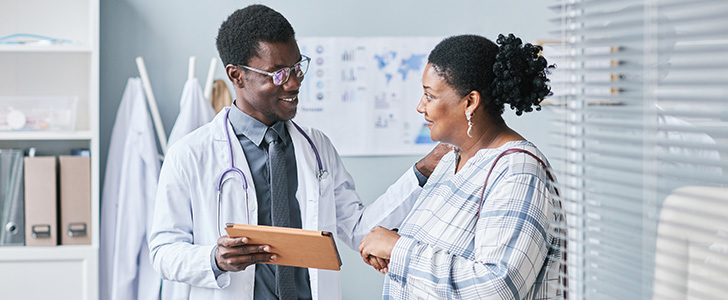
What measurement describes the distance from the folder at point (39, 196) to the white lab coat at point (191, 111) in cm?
48

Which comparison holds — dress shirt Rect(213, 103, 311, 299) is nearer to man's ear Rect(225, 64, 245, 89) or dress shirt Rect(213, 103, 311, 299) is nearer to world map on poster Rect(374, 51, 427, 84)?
man's ear Rect(225, 64, 245, 89)

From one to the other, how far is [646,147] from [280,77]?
107cm

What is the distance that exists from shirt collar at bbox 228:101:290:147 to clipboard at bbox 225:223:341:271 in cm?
34

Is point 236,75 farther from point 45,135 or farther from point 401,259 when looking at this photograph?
point 45,135

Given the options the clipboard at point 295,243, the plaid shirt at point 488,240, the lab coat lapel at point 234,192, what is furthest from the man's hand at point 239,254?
the plaid shirt at point 488,240

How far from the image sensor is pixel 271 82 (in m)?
1.73

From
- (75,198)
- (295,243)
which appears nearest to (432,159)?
(295,243)

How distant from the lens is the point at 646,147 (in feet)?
2.76

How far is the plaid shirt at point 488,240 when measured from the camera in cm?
119

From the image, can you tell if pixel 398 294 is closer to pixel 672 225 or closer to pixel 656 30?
pixel 672 225

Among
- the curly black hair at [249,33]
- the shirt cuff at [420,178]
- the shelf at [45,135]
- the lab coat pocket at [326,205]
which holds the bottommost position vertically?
the lab coat pocket at [326,205]

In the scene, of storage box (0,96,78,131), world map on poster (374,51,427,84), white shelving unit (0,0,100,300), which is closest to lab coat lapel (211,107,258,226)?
white shelving unit (0,0,100,300)

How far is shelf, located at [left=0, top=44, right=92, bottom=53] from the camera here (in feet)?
8.80

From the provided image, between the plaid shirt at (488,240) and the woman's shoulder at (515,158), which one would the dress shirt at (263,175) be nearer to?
the plaid shirt at (488,240)
